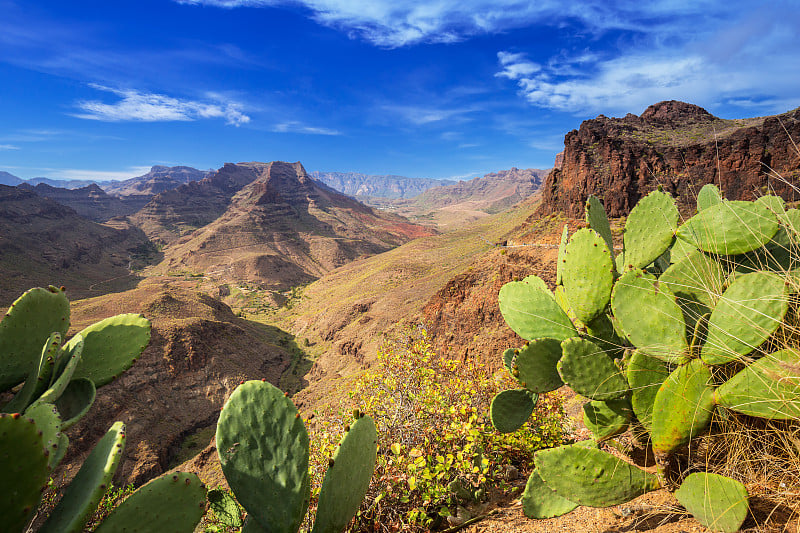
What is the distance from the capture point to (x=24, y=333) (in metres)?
2.35

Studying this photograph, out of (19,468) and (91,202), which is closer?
(19,468)

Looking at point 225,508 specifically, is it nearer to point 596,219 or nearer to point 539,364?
point 539,364

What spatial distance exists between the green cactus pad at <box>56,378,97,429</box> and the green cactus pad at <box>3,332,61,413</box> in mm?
193

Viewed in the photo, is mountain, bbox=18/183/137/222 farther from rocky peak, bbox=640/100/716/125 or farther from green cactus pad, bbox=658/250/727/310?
green cactus pad, bbox=658/250/727/310

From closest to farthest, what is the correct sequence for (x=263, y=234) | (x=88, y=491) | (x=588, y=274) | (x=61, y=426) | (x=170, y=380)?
(x=88, y=491), (x=61, y=426), (x=588, y=274), (x=170, y=380), (x=263, y=234)

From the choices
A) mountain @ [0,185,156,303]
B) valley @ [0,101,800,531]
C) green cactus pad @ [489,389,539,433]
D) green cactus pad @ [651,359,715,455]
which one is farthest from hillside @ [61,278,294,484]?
mountain @ [0,185,156,303]

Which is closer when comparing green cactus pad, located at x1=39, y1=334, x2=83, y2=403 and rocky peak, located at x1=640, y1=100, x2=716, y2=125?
green cactus pad, located at x1=39, y1=334, x2=83, y2=403

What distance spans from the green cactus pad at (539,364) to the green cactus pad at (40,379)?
118 inches

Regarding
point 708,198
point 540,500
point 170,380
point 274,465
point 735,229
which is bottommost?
point 170,380

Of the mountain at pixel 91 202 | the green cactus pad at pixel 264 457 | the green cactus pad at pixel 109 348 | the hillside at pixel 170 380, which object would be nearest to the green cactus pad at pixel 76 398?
the green cactus pad at pixel 109 348

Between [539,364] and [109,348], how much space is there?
3.22 metres

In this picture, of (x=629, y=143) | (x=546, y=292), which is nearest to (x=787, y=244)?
(x=546, y=292)

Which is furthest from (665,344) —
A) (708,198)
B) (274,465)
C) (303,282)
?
(303,282)

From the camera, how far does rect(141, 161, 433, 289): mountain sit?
Answer: 2392 inches
